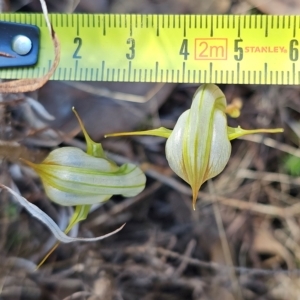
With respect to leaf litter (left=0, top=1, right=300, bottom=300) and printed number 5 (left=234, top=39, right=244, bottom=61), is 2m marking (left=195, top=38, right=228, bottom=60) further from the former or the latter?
leaf litter (left=0, top=1, right=300, bottom=300)

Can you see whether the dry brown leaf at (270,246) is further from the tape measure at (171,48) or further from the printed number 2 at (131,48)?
the printed number 2 at (131,48)

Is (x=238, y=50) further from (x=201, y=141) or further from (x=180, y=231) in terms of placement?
(x=180, y=231)

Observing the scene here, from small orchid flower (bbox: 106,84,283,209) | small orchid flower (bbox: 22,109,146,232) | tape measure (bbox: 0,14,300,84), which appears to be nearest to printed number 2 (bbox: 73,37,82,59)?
tape measure (bbox: 0,14,300,84)

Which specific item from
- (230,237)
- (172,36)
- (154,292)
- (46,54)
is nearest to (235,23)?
(172,36)

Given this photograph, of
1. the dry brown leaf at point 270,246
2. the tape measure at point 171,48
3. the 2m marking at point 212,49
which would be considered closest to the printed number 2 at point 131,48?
the tape measure at point 171,48

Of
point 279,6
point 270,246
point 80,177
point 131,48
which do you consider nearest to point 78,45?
point 131,48

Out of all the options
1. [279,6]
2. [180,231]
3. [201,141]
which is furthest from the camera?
[180,231]

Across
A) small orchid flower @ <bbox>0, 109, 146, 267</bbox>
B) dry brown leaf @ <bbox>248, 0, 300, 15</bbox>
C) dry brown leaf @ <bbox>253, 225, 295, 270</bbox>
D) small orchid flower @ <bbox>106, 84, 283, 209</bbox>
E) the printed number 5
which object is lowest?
dry brown leaf @ <bbox>253, 225, 295, 270</bbox>

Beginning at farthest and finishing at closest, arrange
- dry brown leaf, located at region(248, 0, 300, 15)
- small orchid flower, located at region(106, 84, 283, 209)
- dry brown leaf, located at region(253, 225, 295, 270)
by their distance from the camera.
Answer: dry brown leaf, located at region(253, 225, 295, 270) < dry brown leaf, located at region(248, 0, 300, 15) < small orchid flower, located at region(106, 84, 283, 209)

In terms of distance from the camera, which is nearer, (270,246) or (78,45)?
(78,45)
